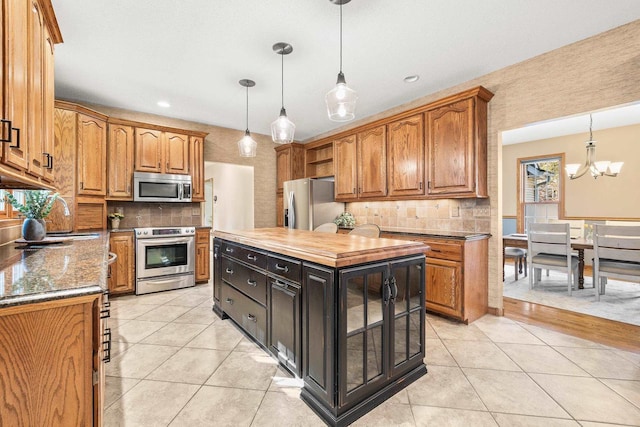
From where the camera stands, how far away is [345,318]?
1.54 meters

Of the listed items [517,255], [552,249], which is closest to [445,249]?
[552,249]

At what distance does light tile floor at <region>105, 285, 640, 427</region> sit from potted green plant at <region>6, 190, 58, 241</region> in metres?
1.09

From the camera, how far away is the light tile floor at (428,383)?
1.61 meters

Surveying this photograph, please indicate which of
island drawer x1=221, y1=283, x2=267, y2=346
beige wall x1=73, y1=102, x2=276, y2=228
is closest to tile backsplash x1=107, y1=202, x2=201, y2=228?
beige wall x1=73, y1=102, x2=276, y2=228

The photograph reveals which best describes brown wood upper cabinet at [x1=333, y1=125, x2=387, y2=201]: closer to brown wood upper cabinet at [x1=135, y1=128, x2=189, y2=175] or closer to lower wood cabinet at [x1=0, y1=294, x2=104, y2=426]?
brown wood upper cabinet at [x1=135, y1=128, x2=189, y2=175]

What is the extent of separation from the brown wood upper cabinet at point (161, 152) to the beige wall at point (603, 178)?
698cm

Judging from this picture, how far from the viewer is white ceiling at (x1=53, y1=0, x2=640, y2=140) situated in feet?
7.11

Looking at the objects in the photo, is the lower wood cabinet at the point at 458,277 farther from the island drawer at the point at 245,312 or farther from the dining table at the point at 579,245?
the island drawer at the point at 245,312

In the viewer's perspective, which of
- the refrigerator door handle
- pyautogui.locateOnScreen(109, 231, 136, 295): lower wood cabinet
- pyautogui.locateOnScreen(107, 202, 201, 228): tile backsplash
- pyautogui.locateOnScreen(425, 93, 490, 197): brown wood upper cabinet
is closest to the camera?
pyautogui.locateOnScreen(425, 93, 490, 197): brown wood upper cabinet

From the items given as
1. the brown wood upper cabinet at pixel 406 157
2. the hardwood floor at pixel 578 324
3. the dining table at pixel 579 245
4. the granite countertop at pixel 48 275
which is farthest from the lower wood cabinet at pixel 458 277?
the granite countertop at pixel 48 275

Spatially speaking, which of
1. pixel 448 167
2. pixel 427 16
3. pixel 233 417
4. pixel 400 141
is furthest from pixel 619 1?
pixel 233 417

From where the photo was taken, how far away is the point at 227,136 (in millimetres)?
5211

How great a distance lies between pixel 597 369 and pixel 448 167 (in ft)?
6.96

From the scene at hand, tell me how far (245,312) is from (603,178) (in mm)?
6845
